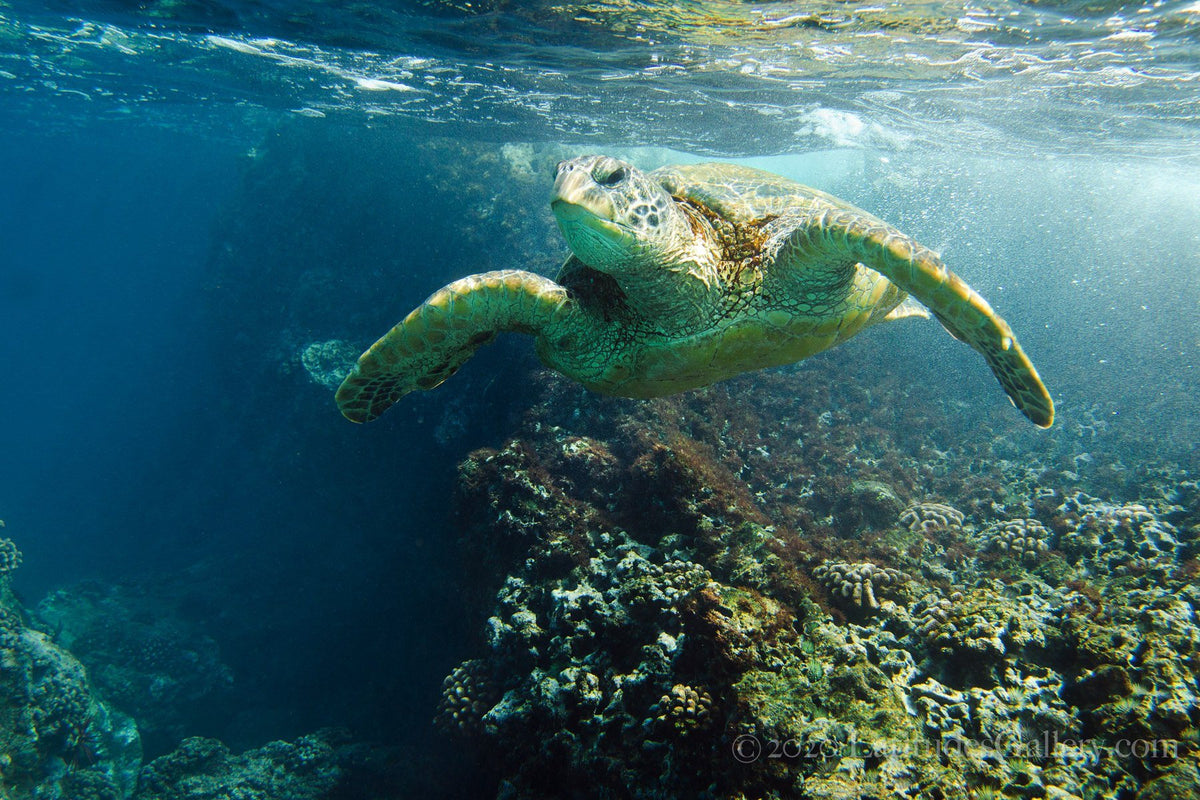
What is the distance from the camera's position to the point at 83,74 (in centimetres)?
1284

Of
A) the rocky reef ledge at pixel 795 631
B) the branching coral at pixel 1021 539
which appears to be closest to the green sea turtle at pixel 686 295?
the rocky reef ledge at pixel 795 631

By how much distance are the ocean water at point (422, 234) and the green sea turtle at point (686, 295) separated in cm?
279

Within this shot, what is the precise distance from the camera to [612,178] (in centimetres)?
236

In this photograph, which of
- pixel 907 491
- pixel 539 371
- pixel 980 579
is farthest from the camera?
pixel 539 371

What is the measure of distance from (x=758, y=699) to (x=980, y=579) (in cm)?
339

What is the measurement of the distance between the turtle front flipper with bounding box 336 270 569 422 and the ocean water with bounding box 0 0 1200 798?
2178 mm

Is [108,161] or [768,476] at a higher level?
[768,476]

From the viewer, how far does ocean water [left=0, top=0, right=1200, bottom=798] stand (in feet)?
25.6

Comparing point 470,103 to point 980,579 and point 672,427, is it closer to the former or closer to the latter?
point 672,427

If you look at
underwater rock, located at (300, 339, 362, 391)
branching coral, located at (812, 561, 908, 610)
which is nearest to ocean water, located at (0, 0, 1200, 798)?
underwater rock, located at (300, 339, 362, 391)

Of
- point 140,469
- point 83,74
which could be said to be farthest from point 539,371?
point 140,469

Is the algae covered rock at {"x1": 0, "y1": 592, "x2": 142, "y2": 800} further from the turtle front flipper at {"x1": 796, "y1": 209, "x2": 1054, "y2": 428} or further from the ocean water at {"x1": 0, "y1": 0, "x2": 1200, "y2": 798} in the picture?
the turtle front flipper at {"x1": 796, "y1": 209, "x2": 1054, "y2": 428}

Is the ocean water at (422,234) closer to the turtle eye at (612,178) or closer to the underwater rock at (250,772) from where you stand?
the underwater rock at (250,772)

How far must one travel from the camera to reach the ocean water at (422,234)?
780 cm
